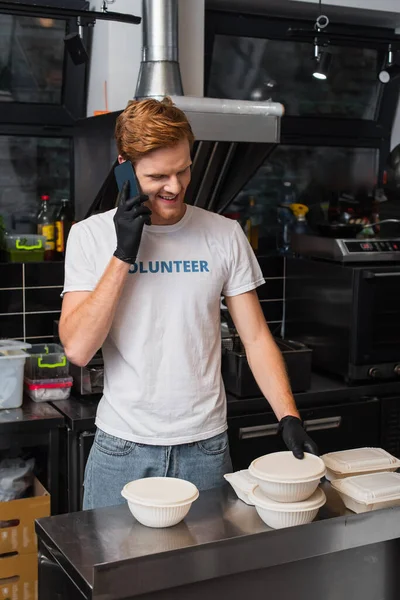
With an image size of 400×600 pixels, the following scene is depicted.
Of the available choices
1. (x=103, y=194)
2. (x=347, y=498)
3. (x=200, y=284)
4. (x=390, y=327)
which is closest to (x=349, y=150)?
(x=390, y=327)

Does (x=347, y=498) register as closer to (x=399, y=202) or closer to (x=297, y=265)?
(x=297, y=265)

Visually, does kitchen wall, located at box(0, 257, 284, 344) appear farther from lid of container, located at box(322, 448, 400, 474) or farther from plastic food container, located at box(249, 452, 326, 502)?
plastic food container, located at box(249, 452, 326, 502)

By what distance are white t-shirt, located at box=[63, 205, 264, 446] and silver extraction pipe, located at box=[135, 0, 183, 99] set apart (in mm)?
1301

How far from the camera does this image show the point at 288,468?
5.73 ft

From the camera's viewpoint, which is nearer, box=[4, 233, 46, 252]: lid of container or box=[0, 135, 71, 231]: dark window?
box=[4, 233, 46, 252]: lid of container

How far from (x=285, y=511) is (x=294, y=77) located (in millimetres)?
3167

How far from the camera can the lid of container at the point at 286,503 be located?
5.51ft

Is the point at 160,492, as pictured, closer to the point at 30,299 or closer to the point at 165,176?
the point at 165,176

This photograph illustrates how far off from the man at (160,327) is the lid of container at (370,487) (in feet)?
0.40

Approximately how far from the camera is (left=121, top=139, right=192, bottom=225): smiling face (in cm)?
194

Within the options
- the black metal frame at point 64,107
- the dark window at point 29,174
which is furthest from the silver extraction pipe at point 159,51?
the dark window at point 29,174

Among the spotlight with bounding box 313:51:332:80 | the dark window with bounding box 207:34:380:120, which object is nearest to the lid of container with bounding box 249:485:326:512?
the spotlight with bounding box 313:51:332:80

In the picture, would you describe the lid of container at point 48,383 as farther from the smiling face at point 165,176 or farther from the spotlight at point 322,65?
the spotlight at point 322,65

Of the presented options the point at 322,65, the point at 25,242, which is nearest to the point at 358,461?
the point at 25,242
